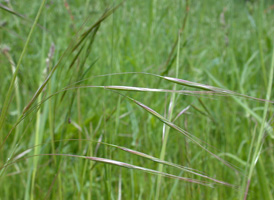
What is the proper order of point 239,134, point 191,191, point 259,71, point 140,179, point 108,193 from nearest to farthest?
1. point 108,193
2. point 191,191
3. point 140,179
4. point 239,134
5. point 259,71

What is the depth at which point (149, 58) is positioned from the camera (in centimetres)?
192

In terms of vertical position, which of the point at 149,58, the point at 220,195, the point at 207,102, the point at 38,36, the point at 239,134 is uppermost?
the point at 38,36

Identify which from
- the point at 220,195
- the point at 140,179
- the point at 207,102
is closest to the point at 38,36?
the point at 207,102

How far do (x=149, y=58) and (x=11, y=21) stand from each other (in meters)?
1.42

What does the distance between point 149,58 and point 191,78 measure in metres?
0.26

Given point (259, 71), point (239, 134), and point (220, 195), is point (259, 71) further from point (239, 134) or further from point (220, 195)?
point (220, 195)

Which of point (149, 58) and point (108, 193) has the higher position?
point (149, 58)

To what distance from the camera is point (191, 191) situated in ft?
2.79

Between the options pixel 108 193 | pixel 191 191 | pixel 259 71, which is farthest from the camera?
pixel 259 71

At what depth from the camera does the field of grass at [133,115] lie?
586 mm

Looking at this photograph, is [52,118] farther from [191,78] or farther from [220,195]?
[191,78]

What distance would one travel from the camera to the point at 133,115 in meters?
1.21

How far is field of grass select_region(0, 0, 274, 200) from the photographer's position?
59 cm

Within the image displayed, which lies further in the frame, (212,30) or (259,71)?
(212,30)
